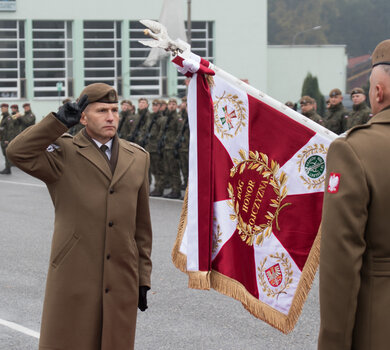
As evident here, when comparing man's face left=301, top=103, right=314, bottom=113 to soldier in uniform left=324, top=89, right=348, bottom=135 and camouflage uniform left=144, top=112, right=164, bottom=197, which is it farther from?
camouflage uniform left=144, top=112, right=164, bottom=197

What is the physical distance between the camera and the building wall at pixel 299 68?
150 feet

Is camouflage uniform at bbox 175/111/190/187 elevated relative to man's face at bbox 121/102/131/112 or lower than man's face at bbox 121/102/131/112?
lower

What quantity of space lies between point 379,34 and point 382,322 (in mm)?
84372

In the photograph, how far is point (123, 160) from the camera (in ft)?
12.9

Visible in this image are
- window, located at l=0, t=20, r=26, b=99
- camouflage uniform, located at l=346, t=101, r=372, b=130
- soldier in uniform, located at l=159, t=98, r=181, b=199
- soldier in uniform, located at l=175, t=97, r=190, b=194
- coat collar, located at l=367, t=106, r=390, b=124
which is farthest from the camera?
window, located at l=0, t=20, r=26, b=99

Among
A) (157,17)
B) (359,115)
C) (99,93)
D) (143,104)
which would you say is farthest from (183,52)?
(157,17)

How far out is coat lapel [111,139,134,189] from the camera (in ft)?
12.7

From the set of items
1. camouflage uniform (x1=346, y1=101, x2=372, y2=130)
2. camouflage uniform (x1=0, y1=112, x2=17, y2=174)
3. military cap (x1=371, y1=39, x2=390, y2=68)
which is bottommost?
camouflage uniform (x1=0, y1=112, x2=17, y2=174)

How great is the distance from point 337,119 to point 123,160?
382 inches

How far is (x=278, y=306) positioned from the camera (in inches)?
153

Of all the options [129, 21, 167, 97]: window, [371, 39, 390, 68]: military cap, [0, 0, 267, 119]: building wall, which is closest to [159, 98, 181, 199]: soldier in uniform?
[371, 39, 390, 68]: military cap

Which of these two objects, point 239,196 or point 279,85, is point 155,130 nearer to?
point 239,196

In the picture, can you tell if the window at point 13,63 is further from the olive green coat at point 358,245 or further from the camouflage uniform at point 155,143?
the olive green coat at point 358,245

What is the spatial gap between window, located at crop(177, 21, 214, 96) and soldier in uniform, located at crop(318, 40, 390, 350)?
37.4 meters
